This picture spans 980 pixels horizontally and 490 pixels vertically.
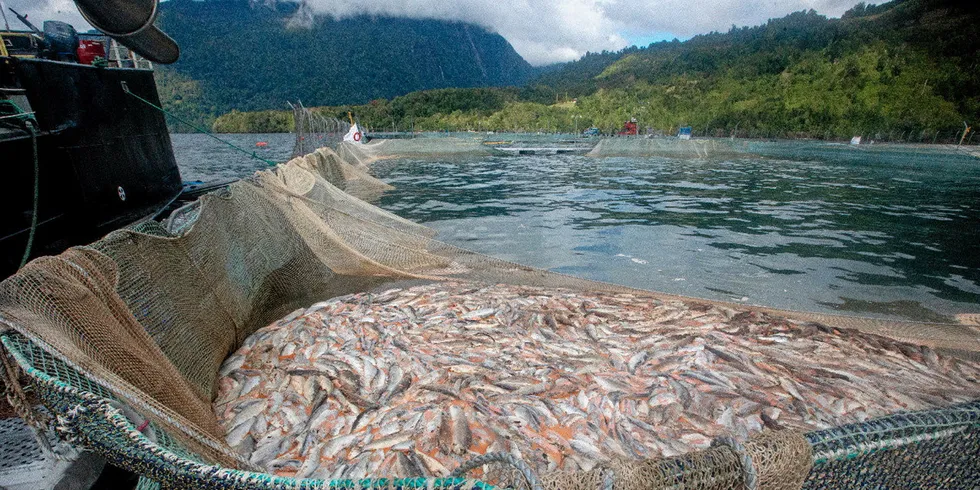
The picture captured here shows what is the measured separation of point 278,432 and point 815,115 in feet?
313

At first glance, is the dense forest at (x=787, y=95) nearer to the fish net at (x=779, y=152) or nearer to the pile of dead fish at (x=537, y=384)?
the fish net at (x=779, y=152)

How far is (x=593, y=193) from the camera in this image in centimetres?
2220

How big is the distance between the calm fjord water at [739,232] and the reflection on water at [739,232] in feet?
0.19

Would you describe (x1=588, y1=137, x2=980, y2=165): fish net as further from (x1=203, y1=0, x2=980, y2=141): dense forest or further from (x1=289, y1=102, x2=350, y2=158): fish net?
(x1=289, y1=102, x2=350, y2=158): fish net

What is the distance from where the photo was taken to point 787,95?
3324 inches

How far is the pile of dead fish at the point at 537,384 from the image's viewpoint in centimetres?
378

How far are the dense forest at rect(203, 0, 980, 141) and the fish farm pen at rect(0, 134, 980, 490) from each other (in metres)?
81.6

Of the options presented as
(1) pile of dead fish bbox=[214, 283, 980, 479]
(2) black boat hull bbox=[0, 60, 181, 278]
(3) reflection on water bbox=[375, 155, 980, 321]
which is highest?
(2) black boat hull bbox=[0, 60, 181, 278]

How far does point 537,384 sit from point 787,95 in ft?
344

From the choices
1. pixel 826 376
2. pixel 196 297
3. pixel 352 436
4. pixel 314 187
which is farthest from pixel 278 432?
pixel 314 187

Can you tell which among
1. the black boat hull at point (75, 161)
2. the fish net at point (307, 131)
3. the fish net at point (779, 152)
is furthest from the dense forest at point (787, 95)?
the black boat hull at point (75, 161)

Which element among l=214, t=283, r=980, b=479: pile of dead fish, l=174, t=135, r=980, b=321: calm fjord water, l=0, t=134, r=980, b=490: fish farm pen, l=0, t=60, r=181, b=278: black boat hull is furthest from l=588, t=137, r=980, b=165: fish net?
l=214, t=283, r=980, b=479: pile of dead fish

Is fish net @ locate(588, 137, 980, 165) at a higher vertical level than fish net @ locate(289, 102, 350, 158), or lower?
lower

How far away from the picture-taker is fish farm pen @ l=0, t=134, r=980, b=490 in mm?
1913
